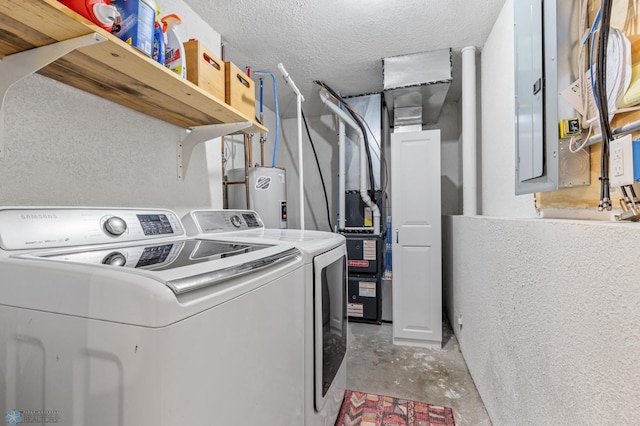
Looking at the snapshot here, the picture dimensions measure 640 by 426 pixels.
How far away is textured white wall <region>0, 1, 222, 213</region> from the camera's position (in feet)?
3.23

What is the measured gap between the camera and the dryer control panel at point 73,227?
80 centimetres

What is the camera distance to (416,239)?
2.56 meters

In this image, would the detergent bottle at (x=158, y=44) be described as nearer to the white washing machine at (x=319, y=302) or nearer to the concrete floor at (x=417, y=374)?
the white washing machine at (x=319, y=302)

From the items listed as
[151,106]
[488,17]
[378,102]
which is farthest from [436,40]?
[151,106]

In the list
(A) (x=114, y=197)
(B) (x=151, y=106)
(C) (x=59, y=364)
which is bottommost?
(C) (x=59, y=364)

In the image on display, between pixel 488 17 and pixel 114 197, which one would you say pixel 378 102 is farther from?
pixel 114 197

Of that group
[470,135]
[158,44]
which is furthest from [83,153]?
[470,135]

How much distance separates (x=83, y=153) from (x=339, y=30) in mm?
1777

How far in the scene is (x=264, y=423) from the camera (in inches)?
30.1

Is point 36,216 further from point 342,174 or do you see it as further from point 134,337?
point 342,174

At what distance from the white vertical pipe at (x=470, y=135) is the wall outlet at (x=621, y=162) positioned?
159 cm

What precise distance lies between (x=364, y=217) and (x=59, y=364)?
2802mm

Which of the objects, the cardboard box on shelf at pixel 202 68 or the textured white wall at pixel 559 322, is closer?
the textured white wall at pixel 559 322

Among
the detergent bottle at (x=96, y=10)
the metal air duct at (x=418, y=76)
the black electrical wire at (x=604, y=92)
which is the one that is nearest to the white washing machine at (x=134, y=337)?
the detergent bottle at (x=96, y=10)
